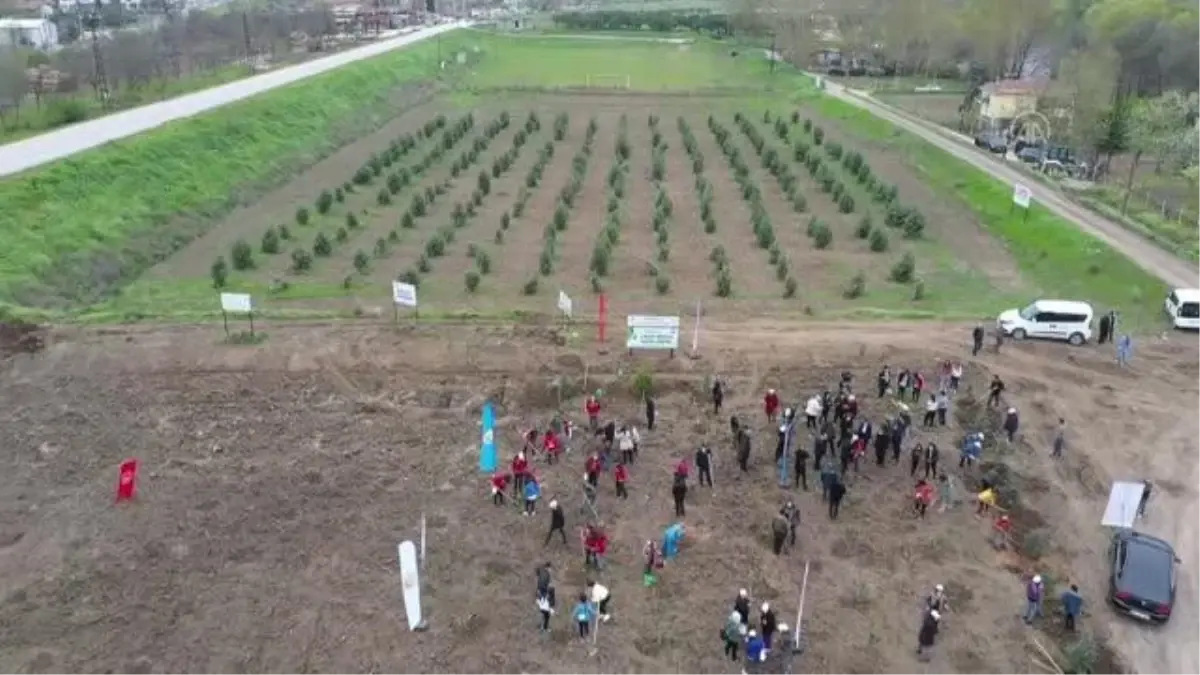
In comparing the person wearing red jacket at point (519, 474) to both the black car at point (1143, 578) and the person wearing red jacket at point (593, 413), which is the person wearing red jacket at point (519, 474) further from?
the black car at point (1143, 578)

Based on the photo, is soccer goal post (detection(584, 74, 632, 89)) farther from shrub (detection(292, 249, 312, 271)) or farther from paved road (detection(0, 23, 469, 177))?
shrub (detection(292, 249, 312, 271))

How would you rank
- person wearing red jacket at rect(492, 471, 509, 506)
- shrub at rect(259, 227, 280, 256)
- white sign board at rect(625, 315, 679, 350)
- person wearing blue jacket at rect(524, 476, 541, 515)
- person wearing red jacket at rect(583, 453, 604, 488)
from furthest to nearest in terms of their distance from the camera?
shrub at rect(259, 227, 280, 256) < white sign board at rect(625, 315, 679, 350) < person wearing red jacket at rect(583, 453, 604, 488) < person wearing red jacket at rect(492, 471, 509, 506) < person wearing blue jacket at rect(524, 476, 541, 515)

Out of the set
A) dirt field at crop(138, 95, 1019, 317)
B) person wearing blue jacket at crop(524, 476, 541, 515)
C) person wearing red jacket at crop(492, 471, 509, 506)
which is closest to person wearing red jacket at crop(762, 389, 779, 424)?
person wearing blue jacket at crop(524, 476, 541, 515)

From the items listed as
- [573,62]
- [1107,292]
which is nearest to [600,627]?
[1107,292]

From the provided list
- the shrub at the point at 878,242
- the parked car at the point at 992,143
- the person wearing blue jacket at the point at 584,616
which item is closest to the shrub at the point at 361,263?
the shrub at the point at 878,242

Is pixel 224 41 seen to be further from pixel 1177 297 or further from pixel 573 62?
pixel 1177 297

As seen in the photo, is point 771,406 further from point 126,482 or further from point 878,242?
point 878,242
